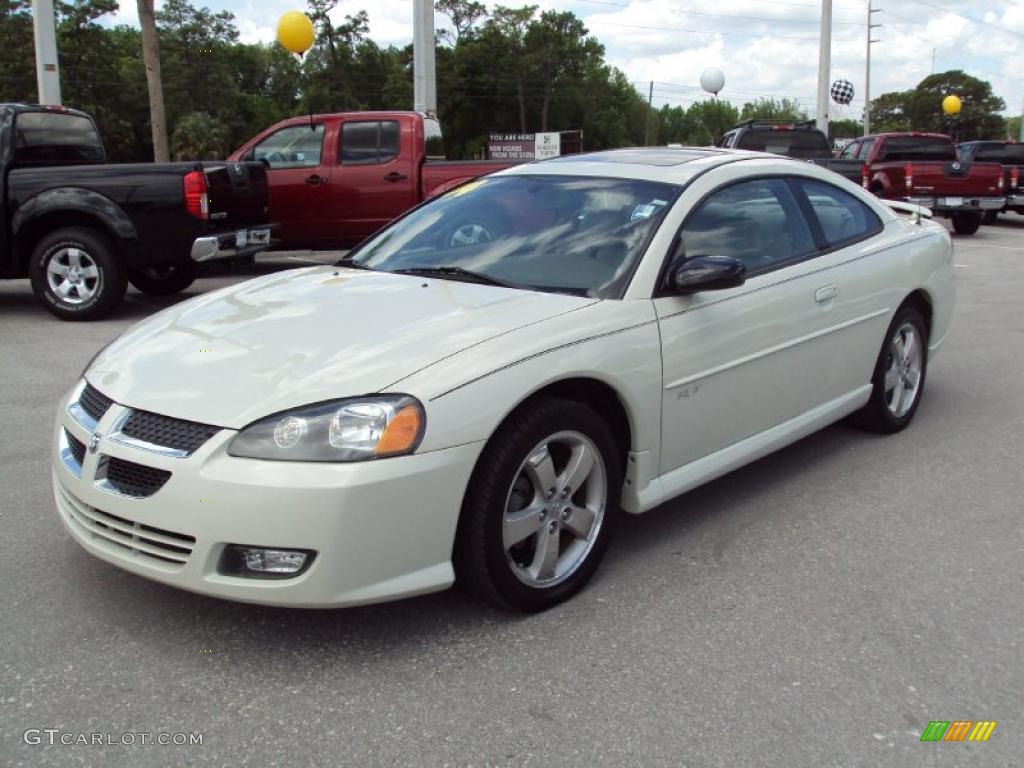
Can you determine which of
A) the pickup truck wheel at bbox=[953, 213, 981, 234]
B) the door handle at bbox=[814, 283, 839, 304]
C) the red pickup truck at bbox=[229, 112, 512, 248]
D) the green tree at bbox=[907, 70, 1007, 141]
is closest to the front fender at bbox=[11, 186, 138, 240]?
the red pickup truck at bbox=[229, 112, 512, 248]

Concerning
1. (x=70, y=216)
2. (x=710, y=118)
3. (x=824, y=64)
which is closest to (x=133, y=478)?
(x=70, y=216)

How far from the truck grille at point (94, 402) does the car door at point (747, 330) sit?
192cm

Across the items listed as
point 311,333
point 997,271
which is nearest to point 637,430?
point 311,333

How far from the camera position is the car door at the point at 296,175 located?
11.3m

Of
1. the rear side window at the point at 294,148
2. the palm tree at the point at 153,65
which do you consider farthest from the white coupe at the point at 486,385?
the palm tree at the point at 153,65

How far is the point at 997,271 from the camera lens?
42.0 feet

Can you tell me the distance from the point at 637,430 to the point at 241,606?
1495 millimetres

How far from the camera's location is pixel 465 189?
4.72 metres

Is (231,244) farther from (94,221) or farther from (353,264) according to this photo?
(353,264)

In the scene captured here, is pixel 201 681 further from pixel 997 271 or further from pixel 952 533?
pixel 997 271

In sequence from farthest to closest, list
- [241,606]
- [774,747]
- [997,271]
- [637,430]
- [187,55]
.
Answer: [187,55] → [997,271] → [637,430] → [241,606] → [774,747]

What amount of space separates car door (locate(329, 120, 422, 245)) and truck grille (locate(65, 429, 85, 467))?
8.28 m

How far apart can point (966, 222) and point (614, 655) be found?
17868mm

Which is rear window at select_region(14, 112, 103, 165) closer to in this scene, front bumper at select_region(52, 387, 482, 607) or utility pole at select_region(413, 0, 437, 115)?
front bumper at select_region(52, 387, 482, 607)
